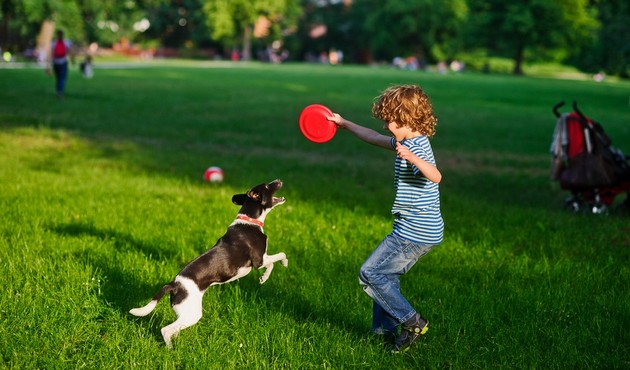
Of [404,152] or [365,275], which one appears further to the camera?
[365,275]

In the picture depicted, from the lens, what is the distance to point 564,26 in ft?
244

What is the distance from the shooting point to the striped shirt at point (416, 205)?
429 cm

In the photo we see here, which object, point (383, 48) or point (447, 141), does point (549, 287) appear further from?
point (383, 48)

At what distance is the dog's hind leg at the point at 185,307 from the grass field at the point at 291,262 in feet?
0.65

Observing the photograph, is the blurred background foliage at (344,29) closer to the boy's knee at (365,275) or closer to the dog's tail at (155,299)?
the boy's knee at (365,275)

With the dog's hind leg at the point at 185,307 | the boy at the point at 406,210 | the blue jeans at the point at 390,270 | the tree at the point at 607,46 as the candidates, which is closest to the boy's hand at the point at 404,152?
the boy at the point at 406,210

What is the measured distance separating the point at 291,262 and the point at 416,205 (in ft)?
7.11

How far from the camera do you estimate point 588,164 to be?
352 inches

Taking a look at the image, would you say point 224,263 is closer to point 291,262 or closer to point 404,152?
point 404,152

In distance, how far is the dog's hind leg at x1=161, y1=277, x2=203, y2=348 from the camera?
4.12 m

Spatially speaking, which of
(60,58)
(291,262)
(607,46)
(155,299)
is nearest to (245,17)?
(607,46)

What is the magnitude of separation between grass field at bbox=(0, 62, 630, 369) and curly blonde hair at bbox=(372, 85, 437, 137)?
1.41 m

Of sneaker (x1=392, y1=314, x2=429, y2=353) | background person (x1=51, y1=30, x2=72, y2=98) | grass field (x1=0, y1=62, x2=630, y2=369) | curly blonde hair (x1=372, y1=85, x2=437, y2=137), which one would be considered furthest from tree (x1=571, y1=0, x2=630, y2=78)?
sneaker (x1=392, y1=314, x2=429, y2=353)

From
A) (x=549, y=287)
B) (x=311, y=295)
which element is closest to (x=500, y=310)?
(x=549, y=287)
